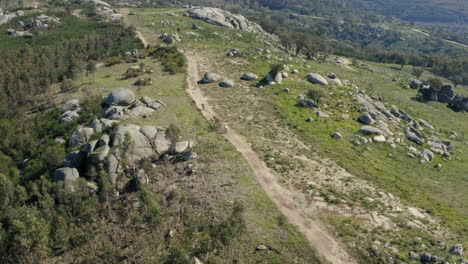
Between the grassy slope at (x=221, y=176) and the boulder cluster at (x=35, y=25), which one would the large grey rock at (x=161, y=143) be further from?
the boulder cluster at (x=35, y=25)

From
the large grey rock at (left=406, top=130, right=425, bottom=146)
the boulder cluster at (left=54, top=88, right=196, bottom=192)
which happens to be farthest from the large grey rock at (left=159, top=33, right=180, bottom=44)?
the large grey rock at (left=406, top=130, right=425, bottom=146)

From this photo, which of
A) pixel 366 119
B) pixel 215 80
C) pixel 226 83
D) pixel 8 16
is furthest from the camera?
pixel 8 16

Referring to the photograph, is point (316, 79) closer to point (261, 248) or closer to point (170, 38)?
point (170, 38)

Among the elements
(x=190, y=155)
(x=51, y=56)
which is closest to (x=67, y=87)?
(x=51, y=56)

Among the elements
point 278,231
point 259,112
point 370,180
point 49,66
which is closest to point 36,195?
point 278,231

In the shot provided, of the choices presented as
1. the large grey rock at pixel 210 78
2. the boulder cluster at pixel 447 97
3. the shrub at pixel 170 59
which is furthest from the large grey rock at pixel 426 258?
the boulder cluster at pixel 447 97

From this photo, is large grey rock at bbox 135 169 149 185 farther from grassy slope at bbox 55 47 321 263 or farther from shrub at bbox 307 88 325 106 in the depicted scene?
shrub at bbox 307 88 325 106
